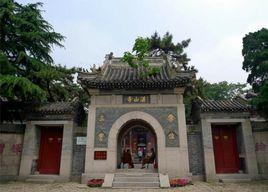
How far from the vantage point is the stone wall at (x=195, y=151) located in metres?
11.3

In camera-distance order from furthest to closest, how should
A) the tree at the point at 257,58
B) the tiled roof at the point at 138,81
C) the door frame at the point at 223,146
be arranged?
1. the door frame at the point at 223,146
2. the tiled roof at the point at 138,81
3. the tree at the point at 257,58

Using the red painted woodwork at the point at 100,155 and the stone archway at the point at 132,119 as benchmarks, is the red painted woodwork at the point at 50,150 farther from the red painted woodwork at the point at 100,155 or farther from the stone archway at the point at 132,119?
the stone archway at the point at 132,119

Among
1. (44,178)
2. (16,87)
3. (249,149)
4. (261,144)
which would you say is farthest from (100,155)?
(261,144)

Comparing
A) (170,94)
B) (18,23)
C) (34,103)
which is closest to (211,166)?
(170,94)

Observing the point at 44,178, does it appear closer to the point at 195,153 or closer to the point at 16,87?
the point at 16,87

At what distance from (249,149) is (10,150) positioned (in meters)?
11.7

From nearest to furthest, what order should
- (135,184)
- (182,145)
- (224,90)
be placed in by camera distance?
(135,184) → (182,145) → (224,90)

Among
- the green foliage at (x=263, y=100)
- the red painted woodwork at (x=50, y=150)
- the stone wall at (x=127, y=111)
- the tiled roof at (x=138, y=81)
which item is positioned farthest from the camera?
the red painted woodwork at (x=50, y=150)

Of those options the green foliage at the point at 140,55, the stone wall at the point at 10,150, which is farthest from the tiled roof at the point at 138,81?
A: the stone wall at the point at 10,150

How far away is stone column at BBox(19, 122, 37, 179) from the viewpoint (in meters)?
11.4

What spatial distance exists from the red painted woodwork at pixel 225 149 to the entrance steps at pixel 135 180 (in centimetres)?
374

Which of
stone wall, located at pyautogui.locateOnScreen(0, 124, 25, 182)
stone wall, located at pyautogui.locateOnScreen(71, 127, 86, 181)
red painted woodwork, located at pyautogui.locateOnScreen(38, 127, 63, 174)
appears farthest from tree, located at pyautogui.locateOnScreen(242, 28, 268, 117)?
stone wall, located at pyautogui.locateOnScreen(0, 124, 25, 182)

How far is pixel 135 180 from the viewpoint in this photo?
9.98m

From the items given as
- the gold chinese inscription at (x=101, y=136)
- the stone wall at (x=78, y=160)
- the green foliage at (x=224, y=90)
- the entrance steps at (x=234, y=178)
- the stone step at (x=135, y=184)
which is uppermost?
the green foliage at (x=224, y=90)
